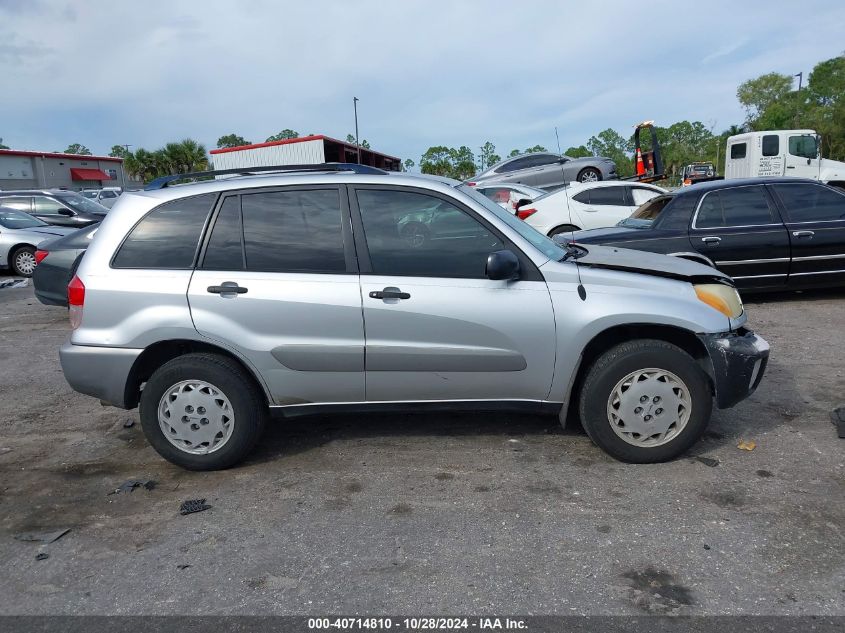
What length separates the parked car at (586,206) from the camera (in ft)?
36.2

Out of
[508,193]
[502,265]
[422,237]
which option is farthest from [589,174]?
[502,265]

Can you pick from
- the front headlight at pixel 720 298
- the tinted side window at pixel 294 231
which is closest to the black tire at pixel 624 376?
the front headlight at pixel 720 298

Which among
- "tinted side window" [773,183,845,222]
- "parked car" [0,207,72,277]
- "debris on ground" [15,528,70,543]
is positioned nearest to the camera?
"debris on ground" [15,528,70,543]

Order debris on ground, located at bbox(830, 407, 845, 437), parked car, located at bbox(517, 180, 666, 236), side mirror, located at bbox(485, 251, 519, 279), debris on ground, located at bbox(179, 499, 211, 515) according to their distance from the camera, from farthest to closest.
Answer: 1. parked car, located at bbox(517, 180, 666, 236)
2. debris on ground, located at bbox(830, 407, 845, 437)
3. side mirror, located at bbox(485, 251, 519, 279)
4. debris on ground, located at bbox(179, 499, 211, 515)

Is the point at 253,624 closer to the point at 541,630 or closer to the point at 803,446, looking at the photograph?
the point at 541,630

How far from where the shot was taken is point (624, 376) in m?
3.73

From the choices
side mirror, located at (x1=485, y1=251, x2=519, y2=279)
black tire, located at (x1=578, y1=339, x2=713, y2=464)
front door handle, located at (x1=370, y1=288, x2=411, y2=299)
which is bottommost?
black tire, located at (x1=578, y1=339, x2=713, y2=464)

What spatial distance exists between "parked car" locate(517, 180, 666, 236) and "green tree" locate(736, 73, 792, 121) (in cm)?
6653

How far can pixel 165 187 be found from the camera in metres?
4.25

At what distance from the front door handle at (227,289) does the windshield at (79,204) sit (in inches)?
564

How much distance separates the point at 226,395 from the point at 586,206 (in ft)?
28.8

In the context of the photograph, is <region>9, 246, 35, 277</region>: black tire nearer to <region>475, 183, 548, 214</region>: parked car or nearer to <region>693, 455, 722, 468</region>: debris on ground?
<region>475, 183, 548, 214</region>: parked car

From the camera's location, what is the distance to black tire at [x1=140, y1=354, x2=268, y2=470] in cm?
385

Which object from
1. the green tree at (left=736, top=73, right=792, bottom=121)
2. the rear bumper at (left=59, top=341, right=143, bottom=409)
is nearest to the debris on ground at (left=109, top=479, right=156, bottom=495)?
the rear bumper at (left=59, top=341, right=143, bottom=409)
